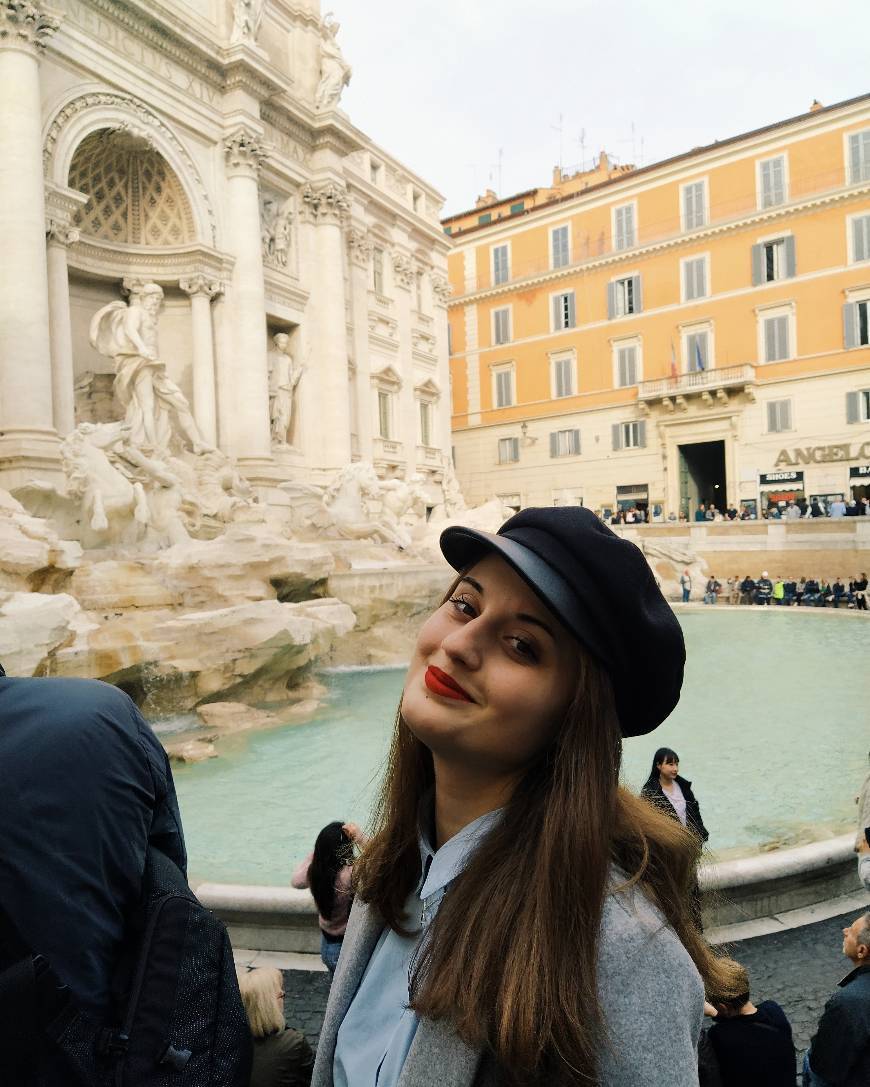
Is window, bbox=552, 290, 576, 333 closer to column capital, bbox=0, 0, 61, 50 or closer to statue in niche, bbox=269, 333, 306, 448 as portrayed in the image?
statue in niche, bbox=269, 333, 306, 448

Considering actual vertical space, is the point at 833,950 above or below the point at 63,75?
below

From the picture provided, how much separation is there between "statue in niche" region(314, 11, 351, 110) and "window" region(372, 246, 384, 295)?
4.81 metres

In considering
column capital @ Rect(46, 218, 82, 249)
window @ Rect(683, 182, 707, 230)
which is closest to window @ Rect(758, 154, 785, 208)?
window @ Rect(683, 182, 707, 230)

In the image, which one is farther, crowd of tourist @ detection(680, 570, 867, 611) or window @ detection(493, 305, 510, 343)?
window @ detection(493, 305, 510, 343)

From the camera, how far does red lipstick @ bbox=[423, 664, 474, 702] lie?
39.6 inches

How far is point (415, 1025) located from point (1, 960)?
1.95 ft

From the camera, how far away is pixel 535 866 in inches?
35.2

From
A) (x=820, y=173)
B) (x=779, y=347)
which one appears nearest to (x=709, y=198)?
(x=820, y=173)

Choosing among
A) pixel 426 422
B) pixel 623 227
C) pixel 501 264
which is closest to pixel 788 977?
pixel 426 422

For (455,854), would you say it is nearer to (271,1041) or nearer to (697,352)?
(271,1041)

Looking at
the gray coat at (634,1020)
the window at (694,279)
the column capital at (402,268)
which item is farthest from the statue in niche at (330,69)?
the gray coat at (634,1020)

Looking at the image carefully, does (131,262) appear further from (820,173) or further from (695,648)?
(820,173)

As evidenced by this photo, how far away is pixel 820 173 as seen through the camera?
81.0 ft

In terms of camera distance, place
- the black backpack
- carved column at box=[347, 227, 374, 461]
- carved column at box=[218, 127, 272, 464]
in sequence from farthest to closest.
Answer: carved column at box=[347, 227, 374, 461]
carved column at box=[218, 127, 272, 464]
the black backpack
